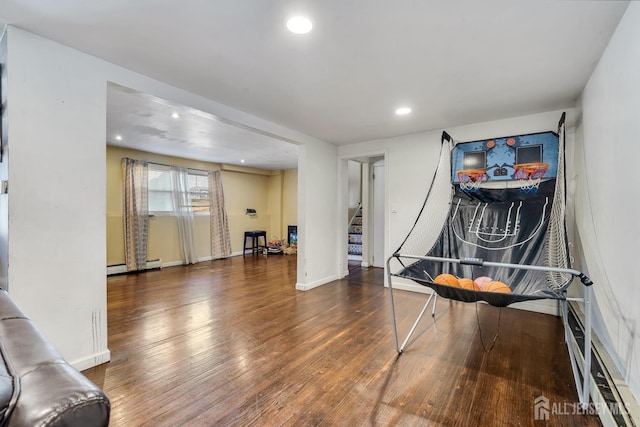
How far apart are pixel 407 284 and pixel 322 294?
1199 mm

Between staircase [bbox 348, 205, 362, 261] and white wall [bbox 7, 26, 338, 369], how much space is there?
5.01 m

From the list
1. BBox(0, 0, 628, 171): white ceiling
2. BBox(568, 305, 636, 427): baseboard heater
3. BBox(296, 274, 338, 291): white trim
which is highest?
BBox(0, 0, 628, 171): white ceiling

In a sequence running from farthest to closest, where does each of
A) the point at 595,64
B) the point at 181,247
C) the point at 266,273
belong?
the point at 181,247
the point at 266,273
the point at 595,64

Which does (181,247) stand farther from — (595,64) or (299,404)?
(595,64)

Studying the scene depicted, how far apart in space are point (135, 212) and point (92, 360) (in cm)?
386

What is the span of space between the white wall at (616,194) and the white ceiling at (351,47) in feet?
0.65

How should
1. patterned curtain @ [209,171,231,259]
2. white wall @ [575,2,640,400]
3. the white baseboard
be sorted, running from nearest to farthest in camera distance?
white wall @ [575,2,640,400] < the white baseboard < patterned curtain @ [209,171,231,259]

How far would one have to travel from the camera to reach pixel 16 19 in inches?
65.1

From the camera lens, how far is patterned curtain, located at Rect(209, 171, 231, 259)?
21.7 ft

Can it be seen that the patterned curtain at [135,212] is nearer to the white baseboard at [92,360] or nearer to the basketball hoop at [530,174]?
the white baseboard at [92,360]

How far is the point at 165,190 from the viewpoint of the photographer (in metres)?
5.88

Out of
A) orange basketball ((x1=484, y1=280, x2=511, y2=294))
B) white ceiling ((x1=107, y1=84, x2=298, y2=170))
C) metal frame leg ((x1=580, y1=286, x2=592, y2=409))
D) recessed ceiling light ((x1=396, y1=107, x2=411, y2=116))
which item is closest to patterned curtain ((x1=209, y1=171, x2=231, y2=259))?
white ceiling ((x1=107, y1=84, x2=298, y2=170))

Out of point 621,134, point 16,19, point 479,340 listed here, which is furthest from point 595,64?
point 16,19

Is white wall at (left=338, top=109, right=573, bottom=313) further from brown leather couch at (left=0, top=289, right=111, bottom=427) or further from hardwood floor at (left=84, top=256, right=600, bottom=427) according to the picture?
brown leather couch at (left=0, top=289, right=111, bottom=427)
